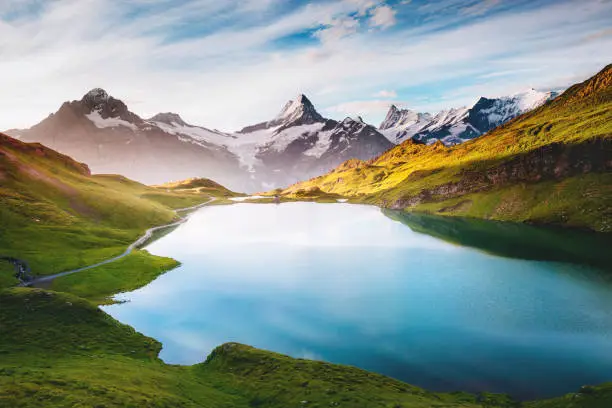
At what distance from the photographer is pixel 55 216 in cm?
11856

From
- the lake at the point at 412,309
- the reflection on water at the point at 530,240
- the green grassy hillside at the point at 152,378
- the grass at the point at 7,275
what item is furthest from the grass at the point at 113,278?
the reflection on water at the point at 530,240

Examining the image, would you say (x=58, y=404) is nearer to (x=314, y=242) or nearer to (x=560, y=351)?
(x=560, y=351)

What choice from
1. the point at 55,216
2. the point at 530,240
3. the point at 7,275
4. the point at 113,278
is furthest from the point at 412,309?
the point at 55,216

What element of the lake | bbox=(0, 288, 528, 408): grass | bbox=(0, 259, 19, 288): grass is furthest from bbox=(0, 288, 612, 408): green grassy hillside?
bbox=(0, 259, 19, 288): grass

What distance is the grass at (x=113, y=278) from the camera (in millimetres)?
70500

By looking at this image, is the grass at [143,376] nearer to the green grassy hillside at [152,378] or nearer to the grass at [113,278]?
the green grassy hillside at [152,378]

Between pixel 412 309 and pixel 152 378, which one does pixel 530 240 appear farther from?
pixel 152 378

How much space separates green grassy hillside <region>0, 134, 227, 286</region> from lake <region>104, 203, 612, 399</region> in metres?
21.0

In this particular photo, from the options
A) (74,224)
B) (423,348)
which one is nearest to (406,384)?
(423,348)

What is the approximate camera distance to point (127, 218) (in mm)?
156250

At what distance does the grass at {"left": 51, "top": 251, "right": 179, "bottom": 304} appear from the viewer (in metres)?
70.5

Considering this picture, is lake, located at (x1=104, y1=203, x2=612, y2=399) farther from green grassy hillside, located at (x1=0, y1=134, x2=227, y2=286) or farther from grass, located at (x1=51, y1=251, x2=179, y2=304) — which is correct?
green grassy hillside, located at (x1=0, y1=134, x2=227, y2=286)

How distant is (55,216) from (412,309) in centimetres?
11353

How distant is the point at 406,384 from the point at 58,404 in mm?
29421
